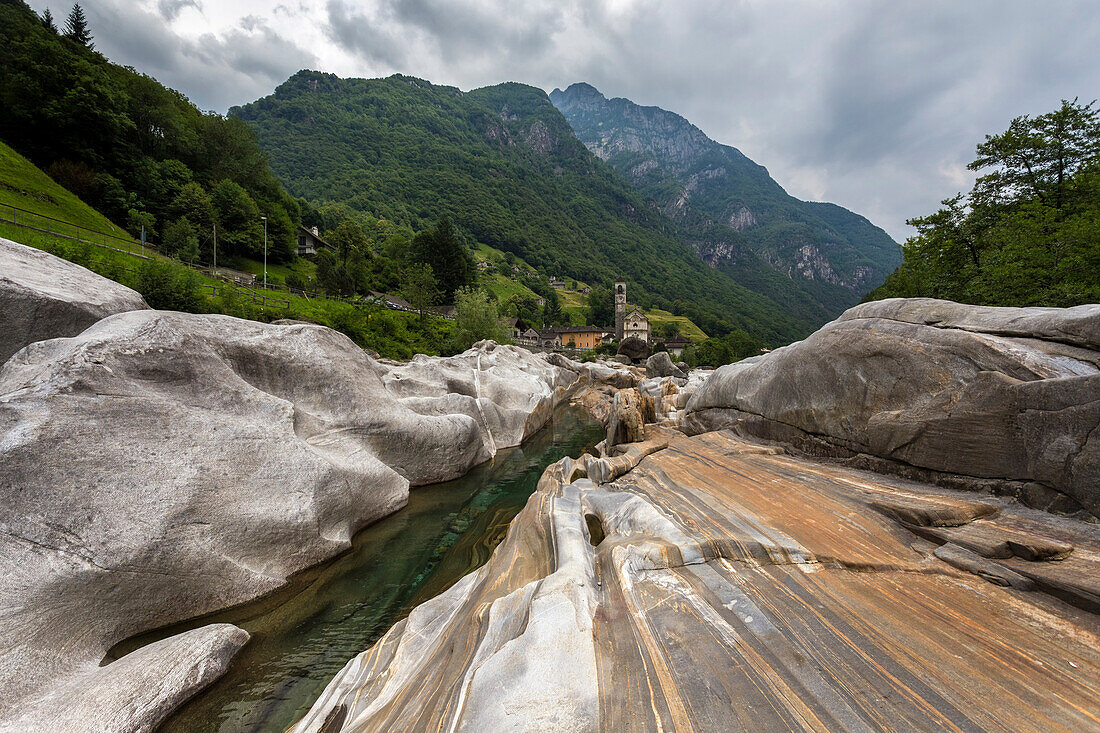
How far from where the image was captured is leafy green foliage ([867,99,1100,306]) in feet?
44.6

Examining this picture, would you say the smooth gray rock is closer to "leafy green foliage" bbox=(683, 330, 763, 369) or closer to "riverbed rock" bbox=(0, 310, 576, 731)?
"leafy green foliage" bbox=(683, 330, 763, 369)

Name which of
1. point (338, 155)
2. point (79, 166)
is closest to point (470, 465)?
point (79, 166)

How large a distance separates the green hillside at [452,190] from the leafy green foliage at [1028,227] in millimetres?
101218

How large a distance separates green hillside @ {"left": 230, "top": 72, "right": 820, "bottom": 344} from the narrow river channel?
113 meters

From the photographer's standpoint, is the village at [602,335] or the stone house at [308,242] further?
the village at [602,335]

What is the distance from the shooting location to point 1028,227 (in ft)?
51.5

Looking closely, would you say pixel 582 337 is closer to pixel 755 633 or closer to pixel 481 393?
pixel 481 393

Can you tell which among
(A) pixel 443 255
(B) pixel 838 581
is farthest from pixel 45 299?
(A) pixel 443 255

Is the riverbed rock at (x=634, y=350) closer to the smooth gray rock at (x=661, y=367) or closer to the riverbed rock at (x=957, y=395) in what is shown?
the smooth gray rock at (x=661, y=367)

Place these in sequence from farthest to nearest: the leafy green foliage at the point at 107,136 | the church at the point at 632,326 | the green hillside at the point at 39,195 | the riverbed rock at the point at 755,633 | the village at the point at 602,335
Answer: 1. the church at the point at 632,326
2. the village at the point at 602,335
3. the leafy green foliage at the point at 107,136
4. the green hillside at the point at 39,195
5. the riverbed rock at the point at 755,633

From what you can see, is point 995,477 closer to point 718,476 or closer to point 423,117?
point 718,476

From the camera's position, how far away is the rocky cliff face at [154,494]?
4535 millimetres

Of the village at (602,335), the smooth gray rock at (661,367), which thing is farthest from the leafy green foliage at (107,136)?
the smooth gray rock at (661,367)

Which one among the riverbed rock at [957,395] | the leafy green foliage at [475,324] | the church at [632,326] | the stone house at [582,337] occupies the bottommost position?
the riverbed rock at [957,395]
